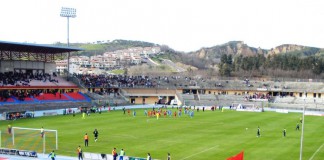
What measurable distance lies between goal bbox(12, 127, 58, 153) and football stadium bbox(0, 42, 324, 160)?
0.08m

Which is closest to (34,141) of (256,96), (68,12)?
(68,12)

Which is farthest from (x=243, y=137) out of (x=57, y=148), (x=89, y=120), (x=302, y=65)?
(x=302, y=65)

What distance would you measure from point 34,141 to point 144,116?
2622 centimetres

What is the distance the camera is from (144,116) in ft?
195

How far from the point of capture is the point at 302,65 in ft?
425

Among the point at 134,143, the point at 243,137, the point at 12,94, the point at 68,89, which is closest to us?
the point at 134,143

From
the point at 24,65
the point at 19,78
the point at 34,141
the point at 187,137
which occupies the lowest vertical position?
the point at 187,137

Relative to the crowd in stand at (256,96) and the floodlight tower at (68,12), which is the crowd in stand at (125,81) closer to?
the floodlight tower at (68,12)

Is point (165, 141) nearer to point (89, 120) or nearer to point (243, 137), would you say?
point (243, 137)

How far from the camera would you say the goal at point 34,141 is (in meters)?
32.2

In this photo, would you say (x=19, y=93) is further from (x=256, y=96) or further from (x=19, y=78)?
(x=256, y=96)

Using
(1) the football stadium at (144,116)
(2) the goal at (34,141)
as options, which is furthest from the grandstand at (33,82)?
(2) the goal at (34,141)

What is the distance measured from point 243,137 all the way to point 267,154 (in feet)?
28.2

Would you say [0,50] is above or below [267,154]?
above
